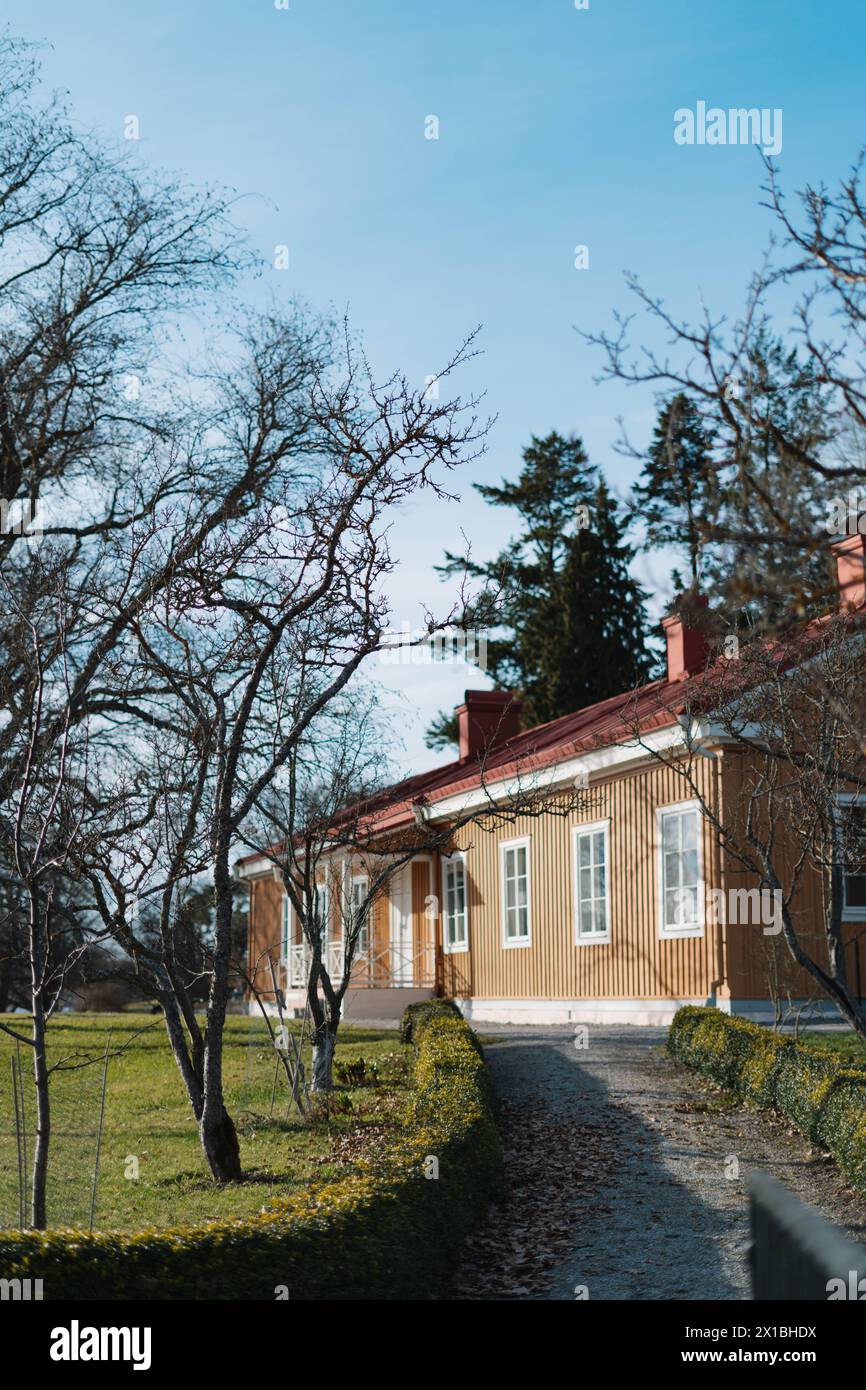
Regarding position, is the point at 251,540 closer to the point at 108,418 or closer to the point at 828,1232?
the point at 828,1232

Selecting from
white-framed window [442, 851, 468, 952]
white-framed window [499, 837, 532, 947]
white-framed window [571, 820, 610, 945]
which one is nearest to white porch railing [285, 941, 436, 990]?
white-framed window [442, 851, 468, 952]

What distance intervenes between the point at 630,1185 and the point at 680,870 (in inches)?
319

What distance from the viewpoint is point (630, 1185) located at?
9.65 meters

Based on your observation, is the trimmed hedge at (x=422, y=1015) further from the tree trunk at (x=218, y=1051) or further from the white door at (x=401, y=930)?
the white door at (x=401, y=930)

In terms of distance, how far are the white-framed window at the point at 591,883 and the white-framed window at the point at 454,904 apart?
4.38 m

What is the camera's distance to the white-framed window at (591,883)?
1948cm

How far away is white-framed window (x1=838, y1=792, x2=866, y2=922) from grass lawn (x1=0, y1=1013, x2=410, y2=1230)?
4.34m

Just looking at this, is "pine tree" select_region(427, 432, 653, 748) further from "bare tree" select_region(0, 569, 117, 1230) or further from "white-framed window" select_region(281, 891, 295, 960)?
"bare tree" select_region(0, 569, 117, 1230)

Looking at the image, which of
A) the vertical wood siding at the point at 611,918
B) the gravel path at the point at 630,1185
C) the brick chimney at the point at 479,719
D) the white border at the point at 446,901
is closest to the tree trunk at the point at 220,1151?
the gravel path at the point at 630,1185

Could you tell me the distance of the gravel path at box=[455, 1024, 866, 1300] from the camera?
776 cm

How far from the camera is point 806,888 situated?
16906 mm

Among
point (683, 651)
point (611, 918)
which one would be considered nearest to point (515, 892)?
point (611, 918)
